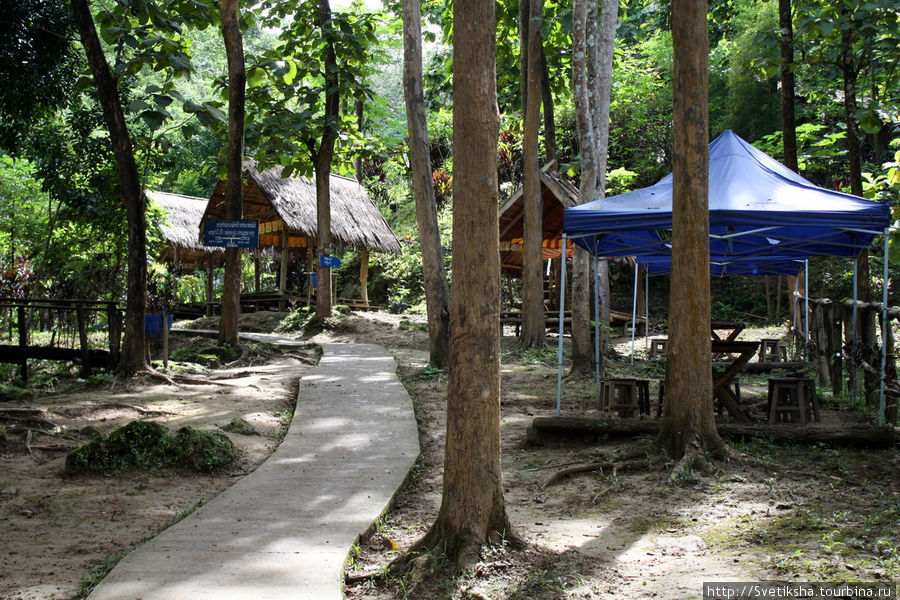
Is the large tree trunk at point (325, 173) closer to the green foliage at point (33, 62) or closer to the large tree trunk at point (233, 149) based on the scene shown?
the large tree trunk at point (233, 149)

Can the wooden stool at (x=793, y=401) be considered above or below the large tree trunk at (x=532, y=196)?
below

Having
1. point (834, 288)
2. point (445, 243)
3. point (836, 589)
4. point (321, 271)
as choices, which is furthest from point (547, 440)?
point (445, 243)

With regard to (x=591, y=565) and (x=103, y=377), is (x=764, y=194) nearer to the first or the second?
(x=591, y=565)

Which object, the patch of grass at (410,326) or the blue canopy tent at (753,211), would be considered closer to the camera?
the blue canopy tent at (753,211)

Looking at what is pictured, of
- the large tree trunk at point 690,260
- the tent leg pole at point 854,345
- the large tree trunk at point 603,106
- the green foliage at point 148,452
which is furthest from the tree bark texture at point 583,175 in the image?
the green foliage at point 148,452

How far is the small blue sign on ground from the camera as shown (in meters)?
11.6

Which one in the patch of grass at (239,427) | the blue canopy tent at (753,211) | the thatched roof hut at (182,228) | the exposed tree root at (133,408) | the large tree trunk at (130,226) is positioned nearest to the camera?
the blue canopy tent at (753,211)

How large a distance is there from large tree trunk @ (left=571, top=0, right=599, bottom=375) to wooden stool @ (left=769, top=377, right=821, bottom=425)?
3799mm

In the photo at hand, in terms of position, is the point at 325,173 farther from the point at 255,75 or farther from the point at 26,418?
the point at 26,418

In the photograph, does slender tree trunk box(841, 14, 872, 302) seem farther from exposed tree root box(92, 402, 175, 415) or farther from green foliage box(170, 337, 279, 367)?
green foliage box(170, 337, 279, 367)

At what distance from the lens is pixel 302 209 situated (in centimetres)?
2225

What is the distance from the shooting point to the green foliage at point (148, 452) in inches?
231

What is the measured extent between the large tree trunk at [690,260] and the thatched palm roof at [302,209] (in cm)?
1635

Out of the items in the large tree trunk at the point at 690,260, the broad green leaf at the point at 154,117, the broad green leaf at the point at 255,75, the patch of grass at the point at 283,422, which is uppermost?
the broad green leaf at the point at 255,75
